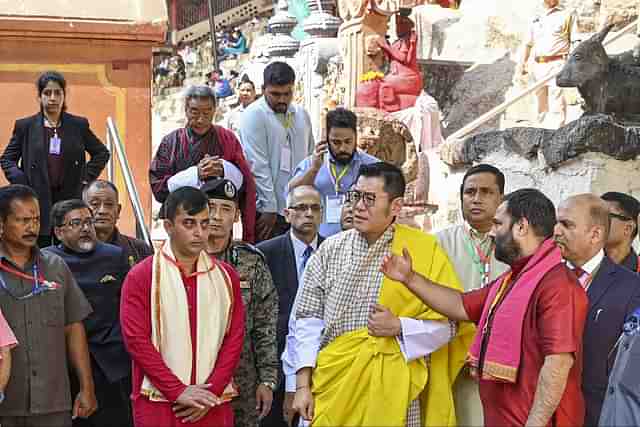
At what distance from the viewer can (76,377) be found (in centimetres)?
607

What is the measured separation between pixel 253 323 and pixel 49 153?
2498mm

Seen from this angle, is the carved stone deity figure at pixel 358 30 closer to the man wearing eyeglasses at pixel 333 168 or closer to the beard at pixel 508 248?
the man wearing eyeglasses at pixel 333 168

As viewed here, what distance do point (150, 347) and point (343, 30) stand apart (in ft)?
49.1

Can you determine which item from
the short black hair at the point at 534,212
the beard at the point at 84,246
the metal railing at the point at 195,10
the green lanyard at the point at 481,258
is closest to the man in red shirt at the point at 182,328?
the beard at the point at 84,246

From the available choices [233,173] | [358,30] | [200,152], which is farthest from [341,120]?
[358,30]

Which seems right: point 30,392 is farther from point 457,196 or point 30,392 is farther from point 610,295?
point 457,196

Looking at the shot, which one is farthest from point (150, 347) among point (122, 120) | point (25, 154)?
point (122, 120)

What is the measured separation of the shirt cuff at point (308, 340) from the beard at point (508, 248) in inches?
38.3

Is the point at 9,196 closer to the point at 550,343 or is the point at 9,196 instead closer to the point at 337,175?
the point at 337,175

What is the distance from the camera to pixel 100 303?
6270mm

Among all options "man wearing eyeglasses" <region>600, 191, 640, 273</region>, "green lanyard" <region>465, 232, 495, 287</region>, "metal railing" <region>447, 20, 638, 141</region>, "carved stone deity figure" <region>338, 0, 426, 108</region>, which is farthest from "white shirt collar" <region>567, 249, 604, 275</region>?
"carved stone deity figure" <region>338, 0, 426, 108</region>

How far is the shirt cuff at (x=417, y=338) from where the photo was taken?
5340mm

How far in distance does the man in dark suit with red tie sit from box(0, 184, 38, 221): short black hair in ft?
8.51

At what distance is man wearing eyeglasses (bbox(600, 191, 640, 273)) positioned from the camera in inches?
251
